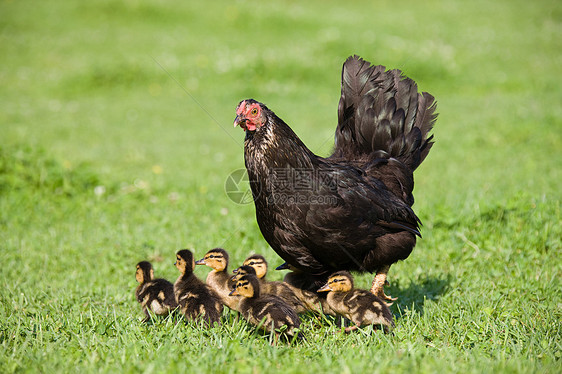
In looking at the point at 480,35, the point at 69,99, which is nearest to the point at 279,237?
the point at 69,99

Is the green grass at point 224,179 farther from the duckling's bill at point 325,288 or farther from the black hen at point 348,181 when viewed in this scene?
the black hen at point 348,181

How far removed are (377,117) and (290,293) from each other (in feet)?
6.27

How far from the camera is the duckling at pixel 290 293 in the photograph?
413cm

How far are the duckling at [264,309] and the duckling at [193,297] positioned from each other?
0.21 metres

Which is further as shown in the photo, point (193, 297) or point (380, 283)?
point (380, 283)

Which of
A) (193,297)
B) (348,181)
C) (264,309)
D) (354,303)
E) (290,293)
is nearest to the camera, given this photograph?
(264,309)

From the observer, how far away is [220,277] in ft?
14.2

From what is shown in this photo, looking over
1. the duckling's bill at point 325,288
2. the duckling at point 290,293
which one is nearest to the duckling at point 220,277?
the duckling at point 290,293

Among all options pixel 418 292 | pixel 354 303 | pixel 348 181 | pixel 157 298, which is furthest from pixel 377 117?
pixel 157 298

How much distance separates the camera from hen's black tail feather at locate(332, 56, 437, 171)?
→ 15.6 ft

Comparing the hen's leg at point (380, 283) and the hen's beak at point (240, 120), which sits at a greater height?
the hen's beak at point (240, 120)

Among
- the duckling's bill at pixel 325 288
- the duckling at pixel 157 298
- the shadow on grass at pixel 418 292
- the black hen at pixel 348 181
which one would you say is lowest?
the shadow on grass at pixel 418 292

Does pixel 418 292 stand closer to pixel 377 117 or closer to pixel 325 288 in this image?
pixel 325 288

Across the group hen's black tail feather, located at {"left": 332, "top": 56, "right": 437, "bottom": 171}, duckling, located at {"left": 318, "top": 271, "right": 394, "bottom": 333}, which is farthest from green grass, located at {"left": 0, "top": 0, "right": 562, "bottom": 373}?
hen's black tail feather, located at {"left": 332, "top": 56, "right": 437, "bottom": 171}
